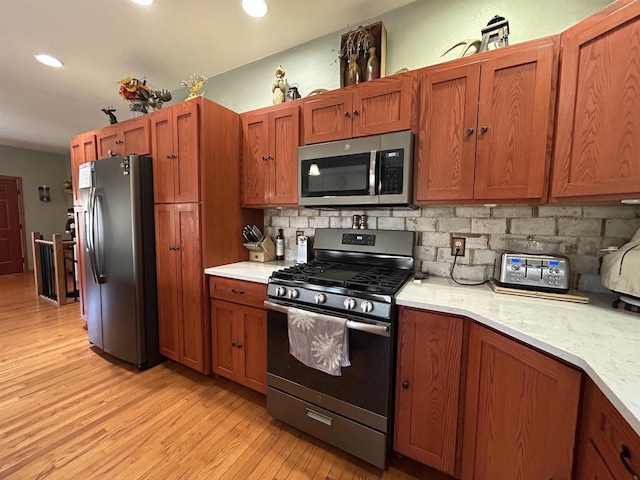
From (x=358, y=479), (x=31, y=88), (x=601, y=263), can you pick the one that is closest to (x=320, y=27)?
(x=601, y=263)

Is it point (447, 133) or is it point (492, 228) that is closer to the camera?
point (447, 133)

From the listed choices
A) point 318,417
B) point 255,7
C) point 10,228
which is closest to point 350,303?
point 318,417

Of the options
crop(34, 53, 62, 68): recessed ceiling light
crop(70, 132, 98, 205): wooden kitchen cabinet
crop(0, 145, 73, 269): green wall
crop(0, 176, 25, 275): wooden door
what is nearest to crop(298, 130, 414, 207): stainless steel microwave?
crop(70, 132, 98, 205): wooden kitchen cabinet

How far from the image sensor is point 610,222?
1379 mm

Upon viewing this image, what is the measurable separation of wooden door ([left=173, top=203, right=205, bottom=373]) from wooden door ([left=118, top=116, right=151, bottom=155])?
66cm

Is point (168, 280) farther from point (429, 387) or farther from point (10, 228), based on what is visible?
point (10, 228)

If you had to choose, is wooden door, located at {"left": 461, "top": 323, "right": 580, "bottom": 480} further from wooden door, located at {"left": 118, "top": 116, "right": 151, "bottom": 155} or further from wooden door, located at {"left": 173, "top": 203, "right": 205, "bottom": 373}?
wooden door, located at {"left": 118, "top": 116, "right": 151, "bottom": 155}

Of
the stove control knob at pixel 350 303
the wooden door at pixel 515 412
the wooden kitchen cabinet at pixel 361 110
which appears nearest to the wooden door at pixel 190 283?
the wooden kitchen cabinet at pixel 361 110

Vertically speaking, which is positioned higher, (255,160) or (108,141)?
(108,141)

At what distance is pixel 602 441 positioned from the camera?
0.72 meters

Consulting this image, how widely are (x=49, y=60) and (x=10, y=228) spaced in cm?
564

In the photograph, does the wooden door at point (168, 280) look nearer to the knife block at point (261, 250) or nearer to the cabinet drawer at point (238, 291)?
the cabinet drawer at point (238, 291)

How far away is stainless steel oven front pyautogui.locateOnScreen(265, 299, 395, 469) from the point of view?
52.4 inches

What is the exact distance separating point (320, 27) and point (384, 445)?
2.81m
